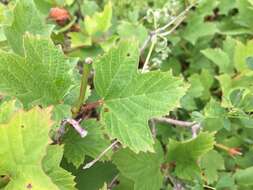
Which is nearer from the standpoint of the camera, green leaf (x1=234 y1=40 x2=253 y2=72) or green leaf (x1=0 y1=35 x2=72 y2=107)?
green leaf (x1=0 y1=35 x2=72 y2=107)

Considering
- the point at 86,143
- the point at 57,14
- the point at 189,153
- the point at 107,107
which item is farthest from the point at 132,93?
the point at 57,14

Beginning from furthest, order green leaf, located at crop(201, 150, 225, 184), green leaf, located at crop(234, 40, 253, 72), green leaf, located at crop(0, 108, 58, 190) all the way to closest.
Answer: green leaf, located at crop(234, 40, 253, 72) → green leaf, located at crop(201, 150, 225, 184) → green leaf, located at crop(0, 108, 58, 190)

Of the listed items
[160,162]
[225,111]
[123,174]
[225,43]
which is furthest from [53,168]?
[225,43]

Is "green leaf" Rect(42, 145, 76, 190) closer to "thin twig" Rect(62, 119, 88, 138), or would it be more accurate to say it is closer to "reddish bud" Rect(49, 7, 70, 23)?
"thin twig" Rect(62, 119, 88, 138)

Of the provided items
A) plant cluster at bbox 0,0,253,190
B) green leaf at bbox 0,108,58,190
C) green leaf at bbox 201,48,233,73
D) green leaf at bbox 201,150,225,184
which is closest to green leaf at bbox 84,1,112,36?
plant cluster at bbox 0,0,253,190

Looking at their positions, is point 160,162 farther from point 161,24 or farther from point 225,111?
point 161,24

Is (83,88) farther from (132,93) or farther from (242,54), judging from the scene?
(242,54)

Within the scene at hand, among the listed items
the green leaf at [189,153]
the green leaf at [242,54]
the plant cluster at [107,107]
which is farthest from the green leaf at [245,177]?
the green leaf at [242,54]

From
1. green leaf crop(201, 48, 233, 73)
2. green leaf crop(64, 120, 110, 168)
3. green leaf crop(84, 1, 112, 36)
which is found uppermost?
green leaf crop(84, 1, 112, 36)
